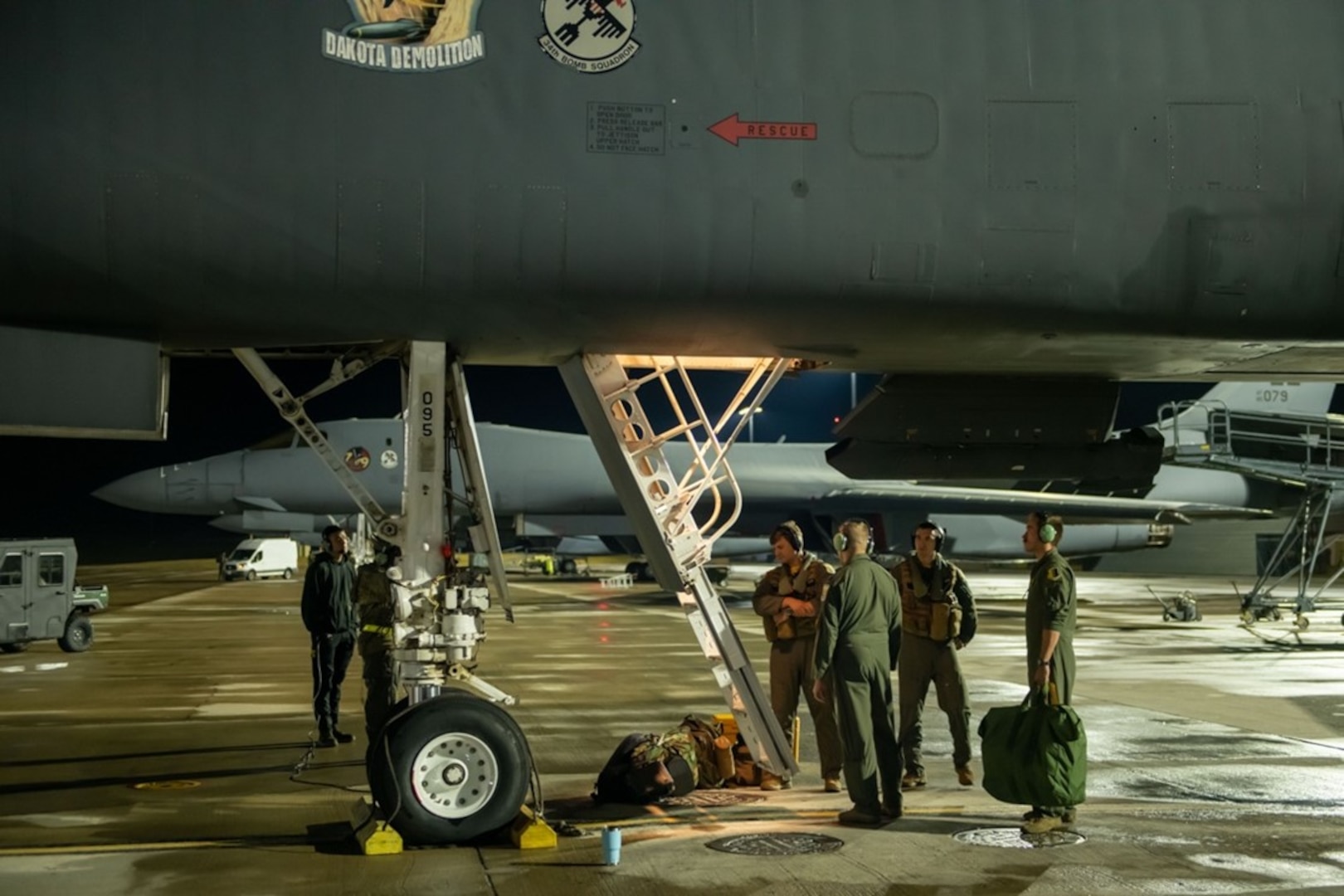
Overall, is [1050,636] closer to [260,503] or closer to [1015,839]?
[1015,839]

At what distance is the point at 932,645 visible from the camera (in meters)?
9.74

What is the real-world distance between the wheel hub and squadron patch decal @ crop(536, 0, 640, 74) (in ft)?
12.1

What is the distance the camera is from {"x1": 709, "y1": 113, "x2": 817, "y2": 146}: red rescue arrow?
7078 millimetres

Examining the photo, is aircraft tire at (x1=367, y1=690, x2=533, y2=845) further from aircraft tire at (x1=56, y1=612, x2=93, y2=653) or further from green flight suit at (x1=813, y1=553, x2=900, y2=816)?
aircraft tire at (x1=56, y1=612, x2=93, y2=653)

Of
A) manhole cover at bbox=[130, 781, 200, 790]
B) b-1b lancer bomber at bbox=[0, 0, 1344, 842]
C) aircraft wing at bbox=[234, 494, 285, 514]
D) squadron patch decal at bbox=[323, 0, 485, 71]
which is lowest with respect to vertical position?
manhole cover at bbox=[130, 781, 200, 790]

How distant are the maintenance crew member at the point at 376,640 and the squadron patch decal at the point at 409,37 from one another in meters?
4.83

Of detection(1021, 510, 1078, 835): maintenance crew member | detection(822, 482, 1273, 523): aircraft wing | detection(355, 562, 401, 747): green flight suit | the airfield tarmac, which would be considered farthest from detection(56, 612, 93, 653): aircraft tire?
detection(822, 482, 1273, 523): aircraft wing

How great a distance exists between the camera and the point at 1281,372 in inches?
357

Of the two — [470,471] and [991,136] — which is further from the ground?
[991,136]

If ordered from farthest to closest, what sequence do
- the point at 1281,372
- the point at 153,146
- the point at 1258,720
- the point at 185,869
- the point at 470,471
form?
the point at 1258,720
the point at 1281,372
the point at 470,471
the point at 185,869
the point at 153,146

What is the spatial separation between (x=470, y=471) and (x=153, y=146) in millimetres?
2804

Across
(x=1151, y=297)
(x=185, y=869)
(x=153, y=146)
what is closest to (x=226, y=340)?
(x=153, y=146)

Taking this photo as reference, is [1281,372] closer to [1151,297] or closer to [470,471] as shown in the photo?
[1151,297]

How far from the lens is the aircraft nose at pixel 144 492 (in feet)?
104
